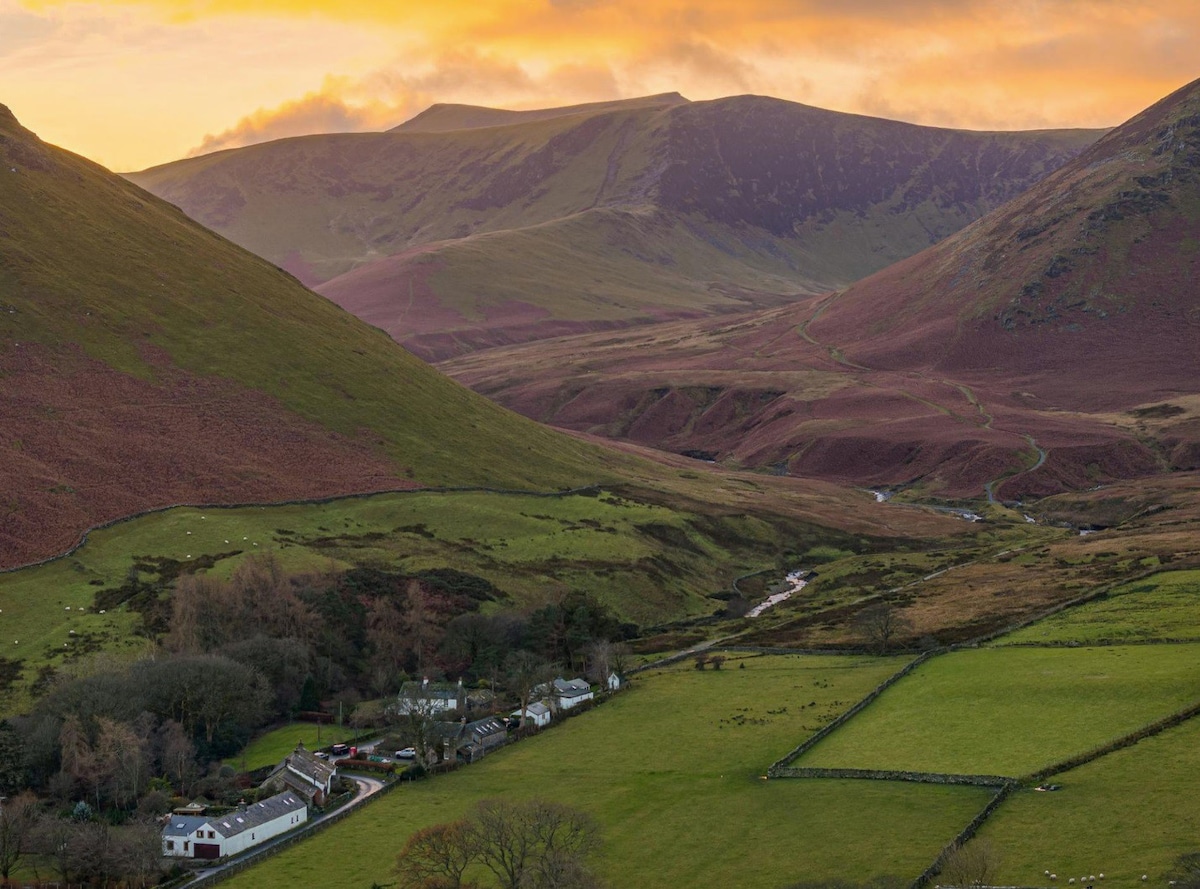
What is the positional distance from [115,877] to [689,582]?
326ft

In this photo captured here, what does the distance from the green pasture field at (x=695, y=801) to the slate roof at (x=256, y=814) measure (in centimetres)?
374

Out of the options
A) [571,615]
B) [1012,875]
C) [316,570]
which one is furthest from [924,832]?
[316,570]

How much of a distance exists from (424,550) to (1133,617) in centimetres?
7847

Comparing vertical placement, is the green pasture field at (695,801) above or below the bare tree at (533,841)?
below

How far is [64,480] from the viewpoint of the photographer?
14888 centimetres

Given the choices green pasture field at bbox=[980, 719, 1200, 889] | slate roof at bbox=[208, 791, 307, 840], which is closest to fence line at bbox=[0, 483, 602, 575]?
slate roof at bbox=[208, 791, 307, 840]

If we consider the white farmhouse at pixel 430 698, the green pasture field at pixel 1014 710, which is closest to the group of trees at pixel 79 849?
the white farmhouse at pixel 430 698

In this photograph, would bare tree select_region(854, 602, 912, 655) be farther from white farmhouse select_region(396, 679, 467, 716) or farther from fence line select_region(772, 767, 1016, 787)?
white farmhouse select_region(396, 679, 467, 716)

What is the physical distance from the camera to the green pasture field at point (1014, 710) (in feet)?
240

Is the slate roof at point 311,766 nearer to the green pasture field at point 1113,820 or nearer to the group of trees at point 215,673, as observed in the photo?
the group of trees at point 215,673

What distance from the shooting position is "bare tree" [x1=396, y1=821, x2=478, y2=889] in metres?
62.8

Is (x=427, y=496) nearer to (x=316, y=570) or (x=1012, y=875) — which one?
(x=316, y=570)

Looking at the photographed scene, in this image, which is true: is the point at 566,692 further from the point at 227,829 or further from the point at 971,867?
the point at 971,867

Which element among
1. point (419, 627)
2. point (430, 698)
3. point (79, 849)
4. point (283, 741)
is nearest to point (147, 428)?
point (419, 627)
